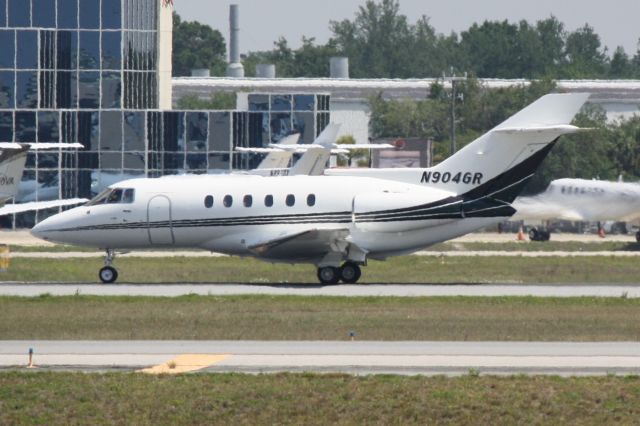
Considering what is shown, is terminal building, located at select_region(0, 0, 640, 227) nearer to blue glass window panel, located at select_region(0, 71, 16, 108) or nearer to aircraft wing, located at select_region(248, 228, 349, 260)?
blue glass window panel, located at select_region(0, 71, 16, 108)

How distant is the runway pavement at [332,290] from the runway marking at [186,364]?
41.1 ft

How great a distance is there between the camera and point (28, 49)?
82188mm

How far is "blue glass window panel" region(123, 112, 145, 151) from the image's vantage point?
82.2 m

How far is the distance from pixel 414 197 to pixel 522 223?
146ft

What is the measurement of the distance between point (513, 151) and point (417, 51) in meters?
150

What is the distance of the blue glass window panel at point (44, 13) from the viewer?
81.9m

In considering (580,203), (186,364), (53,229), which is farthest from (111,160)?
(186,364)

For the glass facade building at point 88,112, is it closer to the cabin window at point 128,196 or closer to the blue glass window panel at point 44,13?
the blue glass window panel at point 44,13

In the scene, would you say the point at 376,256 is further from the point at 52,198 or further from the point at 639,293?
the point at 52,198

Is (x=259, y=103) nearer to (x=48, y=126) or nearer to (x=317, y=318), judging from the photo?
(x=48, y=126)

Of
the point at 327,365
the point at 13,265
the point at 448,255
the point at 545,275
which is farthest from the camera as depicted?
the point at 448,255

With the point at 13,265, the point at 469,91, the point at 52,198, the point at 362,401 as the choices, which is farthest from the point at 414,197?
the point at 469,91

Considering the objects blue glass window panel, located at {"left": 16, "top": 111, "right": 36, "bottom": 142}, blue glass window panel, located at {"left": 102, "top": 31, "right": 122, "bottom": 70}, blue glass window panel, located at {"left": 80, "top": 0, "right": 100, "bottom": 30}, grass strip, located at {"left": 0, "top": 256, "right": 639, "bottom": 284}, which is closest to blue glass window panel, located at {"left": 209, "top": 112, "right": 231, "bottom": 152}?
blue glass window panel, located at {"left": 102, "top": 31, "right": 122, "bottom": 70}

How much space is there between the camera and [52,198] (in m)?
81.6
